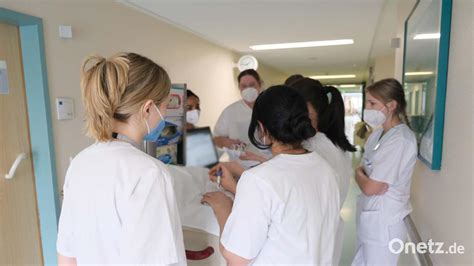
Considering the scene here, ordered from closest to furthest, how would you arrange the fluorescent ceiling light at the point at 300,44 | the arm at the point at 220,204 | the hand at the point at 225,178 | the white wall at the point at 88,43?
the arm at the point at 220,204
the hand at the point at 225,178
the white wall at the point at 88,43
the fluorescent ceiling light at the point at 300,44

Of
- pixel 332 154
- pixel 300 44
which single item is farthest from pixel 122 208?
pixel 300 44

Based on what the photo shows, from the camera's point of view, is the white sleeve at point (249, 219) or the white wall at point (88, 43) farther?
the white wall at point (88, 43)

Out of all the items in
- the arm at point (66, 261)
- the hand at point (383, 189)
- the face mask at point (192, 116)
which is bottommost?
the arm at point (66, 261)

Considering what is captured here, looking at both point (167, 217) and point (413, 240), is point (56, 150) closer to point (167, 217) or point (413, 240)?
point (167, 217)

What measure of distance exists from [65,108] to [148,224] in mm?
1641

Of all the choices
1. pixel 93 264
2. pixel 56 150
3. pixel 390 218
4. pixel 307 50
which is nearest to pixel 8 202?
pixel 56 150

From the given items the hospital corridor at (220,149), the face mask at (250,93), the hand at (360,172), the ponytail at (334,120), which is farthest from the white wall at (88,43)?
the hand at (360,172)

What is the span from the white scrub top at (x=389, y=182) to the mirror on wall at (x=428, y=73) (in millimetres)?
106

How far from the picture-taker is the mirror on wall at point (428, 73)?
1.28m

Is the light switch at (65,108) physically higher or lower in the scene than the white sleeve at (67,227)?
higher

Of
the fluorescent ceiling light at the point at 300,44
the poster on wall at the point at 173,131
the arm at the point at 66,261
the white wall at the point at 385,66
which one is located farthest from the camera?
the white wall at the point at 385,66

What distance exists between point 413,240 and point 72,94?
246 centimetres

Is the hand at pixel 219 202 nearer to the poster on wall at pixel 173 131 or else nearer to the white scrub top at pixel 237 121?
the poster on wall at pixel 173 131

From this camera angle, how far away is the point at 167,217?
83cm
